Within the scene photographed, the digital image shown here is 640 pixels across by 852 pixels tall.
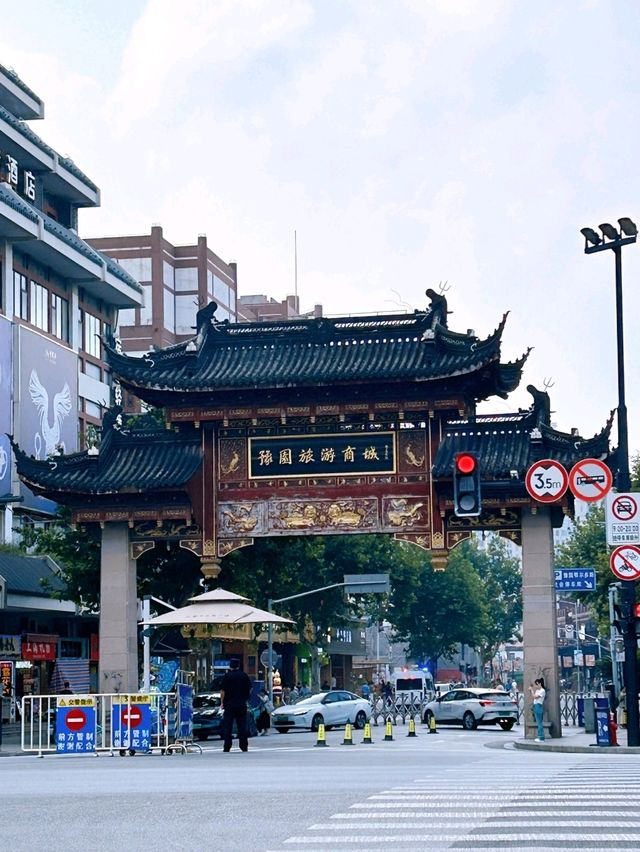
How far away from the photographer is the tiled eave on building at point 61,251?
67.9 meters

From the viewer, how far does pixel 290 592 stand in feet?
203

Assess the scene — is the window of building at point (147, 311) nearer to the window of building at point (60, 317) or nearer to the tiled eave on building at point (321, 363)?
the window of building at point (60, 317)

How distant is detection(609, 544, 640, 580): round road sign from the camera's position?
97.2ft

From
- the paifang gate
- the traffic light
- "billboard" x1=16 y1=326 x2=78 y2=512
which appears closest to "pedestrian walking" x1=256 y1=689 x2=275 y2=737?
the paifang gate

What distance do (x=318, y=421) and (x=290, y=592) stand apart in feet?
88.6

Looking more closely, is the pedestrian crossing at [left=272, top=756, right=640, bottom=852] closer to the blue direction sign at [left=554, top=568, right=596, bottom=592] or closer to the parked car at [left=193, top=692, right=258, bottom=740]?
the blue direction sign at [left=554, top=568, right=596, bottom=592]

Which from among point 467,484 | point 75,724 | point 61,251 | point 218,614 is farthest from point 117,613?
point 61,251

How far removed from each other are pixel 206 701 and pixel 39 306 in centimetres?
3519

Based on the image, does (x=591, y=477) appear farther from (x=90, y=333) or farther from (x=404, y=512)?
(x=90, y=333)

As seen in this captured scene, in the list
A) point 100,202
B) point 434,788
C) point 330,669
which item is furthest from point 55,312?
point 434,788

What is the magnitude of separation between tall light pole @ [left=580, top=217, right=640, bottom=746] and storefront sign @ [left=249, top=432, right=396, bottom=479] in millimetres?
6582

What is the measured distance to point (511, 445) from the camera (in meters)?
35.3

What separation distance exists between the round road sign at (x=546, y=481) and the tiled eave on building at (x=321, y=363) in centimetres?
308

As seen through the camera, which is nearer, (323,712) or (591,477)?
(591,477)
